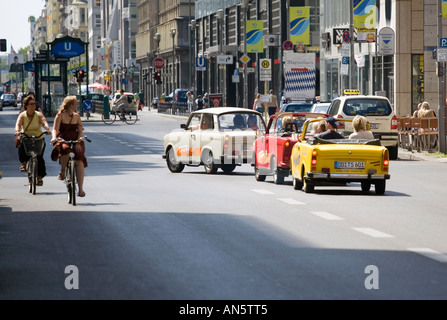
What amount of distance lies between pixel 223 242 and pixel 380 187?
26.5ft

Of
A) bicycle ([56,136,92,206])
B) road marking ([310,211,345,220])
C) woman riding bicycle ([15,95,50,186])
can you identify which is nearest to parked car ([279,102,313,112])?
woman riding bicycle ([15,95,50,186])

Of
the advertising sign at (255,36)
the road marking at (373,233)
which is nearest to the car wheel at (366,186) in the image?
the road marking at (373,233)

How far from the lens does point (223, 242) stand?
1296 cm

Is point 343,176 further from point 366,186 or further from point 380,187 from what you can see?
point 366,186

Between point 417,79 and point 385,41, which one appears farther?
point 417,79

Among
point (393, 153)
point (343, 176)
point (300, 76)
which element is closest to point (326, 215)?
point (343, 176)

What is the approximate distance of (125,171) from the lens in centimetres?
2812

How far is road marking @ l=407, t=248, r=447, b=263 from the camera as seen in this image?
1136 centimetres

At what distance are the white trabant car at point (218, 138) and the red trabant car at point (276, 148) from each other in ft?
3.46

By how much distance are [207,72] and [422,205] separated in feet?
273

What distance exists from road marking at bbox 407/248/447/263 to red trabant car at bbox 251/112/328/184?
10.7 metres

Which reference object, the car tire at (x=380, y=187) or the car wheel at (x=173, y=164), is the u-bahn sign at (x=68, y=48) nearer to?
the car wheel at (x=173, y=164)
